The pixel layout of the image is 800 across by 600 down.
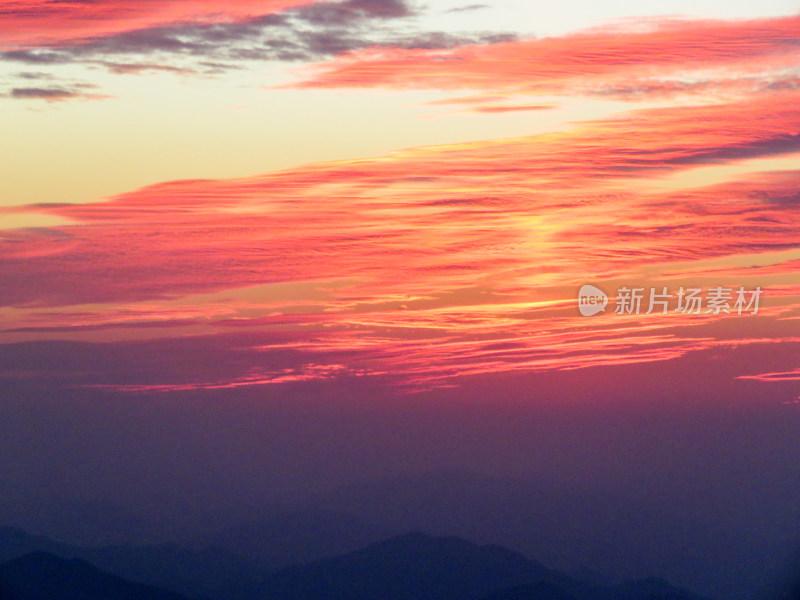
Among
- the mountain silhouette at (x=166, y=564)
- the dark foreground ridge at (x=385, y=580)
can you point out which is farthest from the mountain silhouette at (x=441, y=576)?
the mountain silhouette at (x=166, y=564)

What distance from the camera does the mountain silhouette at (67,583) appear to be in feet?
95.2

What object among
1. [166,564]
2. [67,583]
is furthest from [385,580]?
[67,583]

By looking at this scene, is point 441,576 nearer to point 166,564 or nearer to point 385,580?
point 385,580

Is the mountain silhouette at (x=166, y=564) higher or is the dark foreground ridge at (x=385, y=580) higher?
the mountain silhouette at (x=166, y=564)

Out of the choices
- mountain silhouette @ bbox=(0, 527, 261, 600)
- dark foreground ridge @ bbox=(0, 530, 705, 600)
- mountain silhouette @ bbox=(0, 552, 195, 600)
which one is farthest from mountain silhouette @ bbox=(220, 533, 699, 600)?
mountain silhouette @ bbox=(0, 552, 195, 600)

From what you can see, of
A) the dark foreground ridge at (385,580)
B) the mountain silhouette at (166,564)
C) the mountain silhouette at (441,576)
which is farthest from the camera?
the mountain silhouette at (441,576)

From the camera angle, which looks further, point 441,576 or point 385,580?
point 441,576

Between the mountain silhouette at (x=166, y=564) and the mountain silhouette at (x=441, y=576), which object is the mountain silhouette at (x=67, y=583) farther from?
Result: the mountain silhouette at (x=441, y=576)

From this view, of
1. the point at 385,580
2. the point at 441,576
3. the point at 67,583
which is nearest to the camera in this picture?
the point at 67,583

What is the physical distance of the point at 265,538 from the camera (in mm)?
31844

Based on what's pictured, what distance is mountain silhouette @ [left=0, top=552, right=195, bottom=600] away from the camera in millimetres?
29011

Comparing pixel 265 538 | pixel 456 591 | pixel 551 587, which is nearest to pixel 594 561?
pixel 551 587

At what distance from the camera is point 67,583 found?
30.0 m

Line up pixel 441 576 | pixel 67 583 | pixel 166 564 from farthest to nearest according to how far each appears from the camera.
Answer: pixel 441 576 < pixel 166 564 < pixel 67 583
